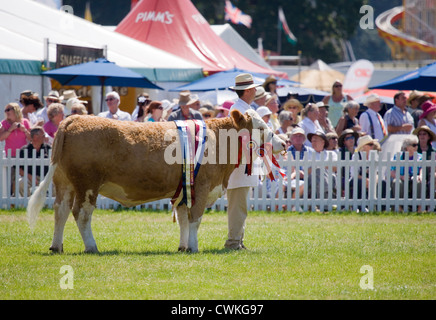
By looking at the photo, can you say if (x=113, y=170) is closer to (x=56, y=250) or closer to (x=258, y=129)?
(x=56, y=250)

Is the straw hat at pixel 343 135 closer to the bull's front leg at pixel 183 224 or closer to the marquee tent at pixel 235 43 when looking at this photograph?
the bull's front leg at pixel 183 224

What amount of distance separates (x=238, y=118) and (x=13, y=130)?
5.81m

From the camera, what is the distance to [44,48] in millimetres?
18000

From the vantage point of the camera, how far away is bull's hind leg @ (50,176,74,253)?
8906 mm

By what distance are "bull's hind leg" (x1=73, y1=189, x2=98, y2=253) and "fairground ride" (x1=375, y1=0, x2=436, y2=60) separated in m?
62.8

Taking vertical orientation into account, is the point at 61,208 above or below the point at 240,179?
below

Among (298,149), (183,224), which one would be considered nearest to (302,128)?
(298,149)

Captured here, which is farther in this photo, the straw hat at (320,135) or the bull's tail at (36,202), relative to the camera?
the straw hat at (320,135)

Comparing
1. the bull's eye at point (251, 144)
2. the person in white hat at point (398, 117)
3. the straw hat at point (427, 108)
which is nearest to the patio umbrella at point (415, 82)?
the person in white hat at point (398, 117)

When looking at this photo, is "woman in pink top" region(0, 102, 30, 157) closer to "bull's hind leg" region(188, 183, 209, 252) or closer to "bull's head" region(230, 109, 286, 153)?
"bull's hind leg" region(188, 183, 209, 252)

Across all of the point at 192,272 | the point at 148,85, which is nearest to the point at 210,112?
the point at 148,85

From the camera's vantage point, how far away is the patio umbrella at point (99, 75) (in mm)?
15789

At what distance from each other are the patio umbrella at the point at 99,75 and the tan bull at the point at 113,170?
6937 mm
